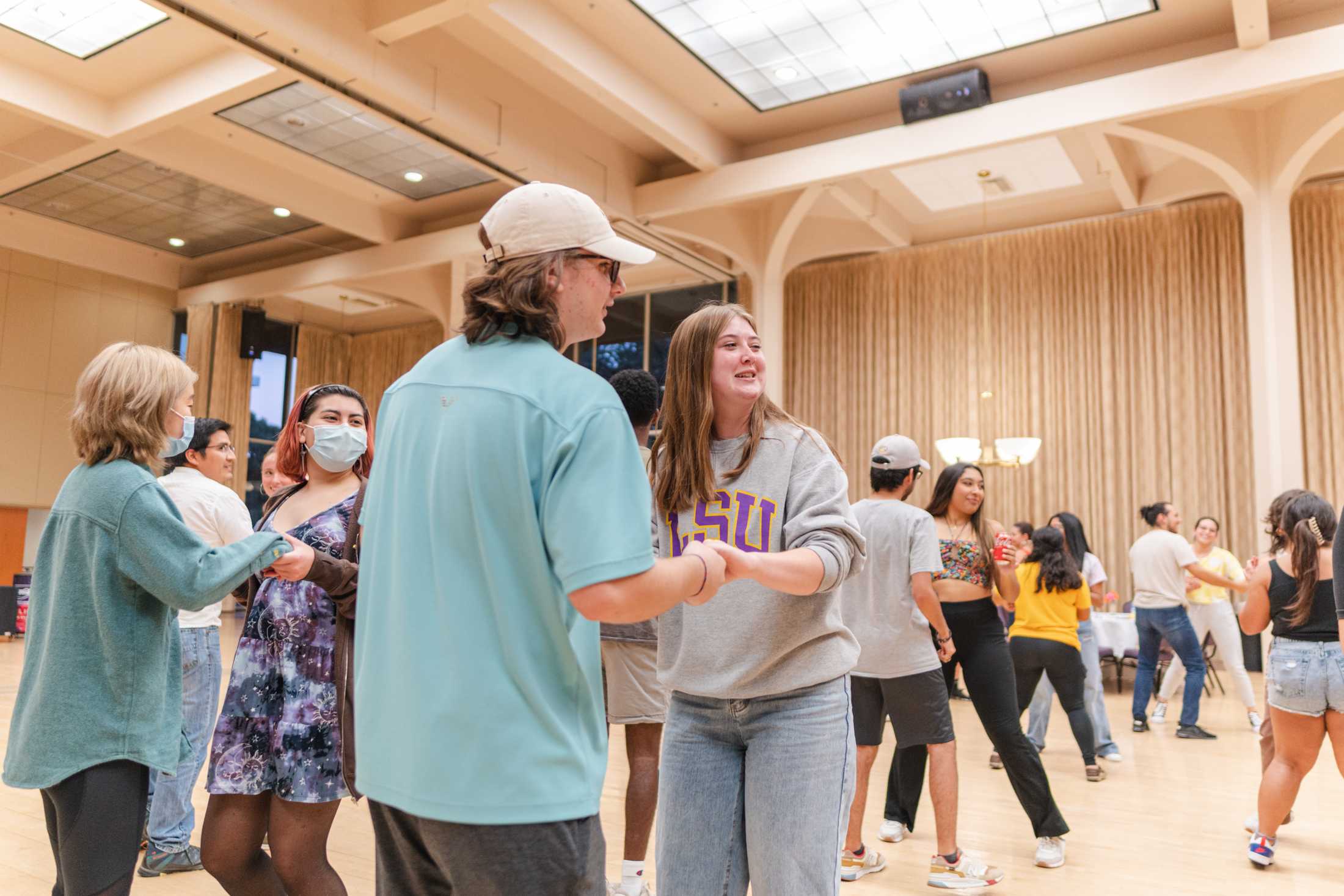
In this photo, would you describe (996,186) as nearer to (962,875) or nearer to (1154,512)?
(1154,512)

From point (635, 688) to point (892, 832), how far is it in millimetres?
1608

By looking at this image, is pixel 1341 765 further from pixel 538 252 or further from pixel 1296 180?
pixel 1296 180

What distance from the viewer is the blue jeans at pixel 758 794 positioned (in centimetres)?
189

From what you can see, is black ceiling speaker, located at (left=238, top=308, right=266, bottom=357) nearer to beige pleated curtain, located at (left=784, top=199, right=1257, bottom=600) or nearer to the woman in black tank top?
beige pleated curtain, located at (left=784, top=199, right=1257, bottom=600)

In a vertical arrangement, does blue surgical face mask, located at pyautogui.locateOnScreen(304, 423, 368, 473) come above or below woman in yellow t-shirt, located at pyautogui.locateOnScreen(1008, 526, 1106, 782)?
above

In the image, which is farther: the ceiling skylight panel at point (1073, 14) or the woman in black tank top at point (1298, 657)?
the ceiling skylight panel at point (1073, 14)

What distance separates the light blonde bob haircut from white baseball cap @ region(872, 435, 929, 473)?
2478 millimetres

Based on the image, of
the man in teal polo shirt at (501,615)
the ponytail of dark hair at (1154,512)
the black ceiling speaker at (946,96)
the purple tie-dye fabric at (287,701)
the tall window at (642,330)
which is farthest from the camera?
the tall window at (642,330)

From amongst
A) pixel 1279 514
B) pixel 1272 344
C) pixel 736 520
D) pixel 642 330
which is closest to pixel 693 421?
pixel 736 520

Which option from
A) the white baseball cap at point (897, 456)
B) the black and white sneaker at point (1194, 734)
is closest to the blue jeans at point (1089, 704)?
the black and white sneaker at point (1194, 734)

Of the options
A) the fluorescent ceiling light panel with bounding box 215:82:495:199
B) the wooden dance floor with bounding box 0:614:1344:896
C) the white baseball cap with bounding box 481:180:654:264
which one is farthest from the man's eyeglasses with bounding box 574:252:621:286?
the fluorescent ceiling light panel with bounding box 215:82:495:199

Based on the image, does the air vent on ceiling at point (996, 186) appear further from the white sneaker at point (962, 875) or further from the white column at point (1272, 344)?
the white sneaker at point (962, 875)

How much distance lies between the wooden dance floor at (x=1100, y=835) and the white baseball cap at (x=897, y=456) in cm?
154

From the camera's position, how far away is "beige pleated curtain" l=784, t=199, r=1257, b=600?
1113cm
